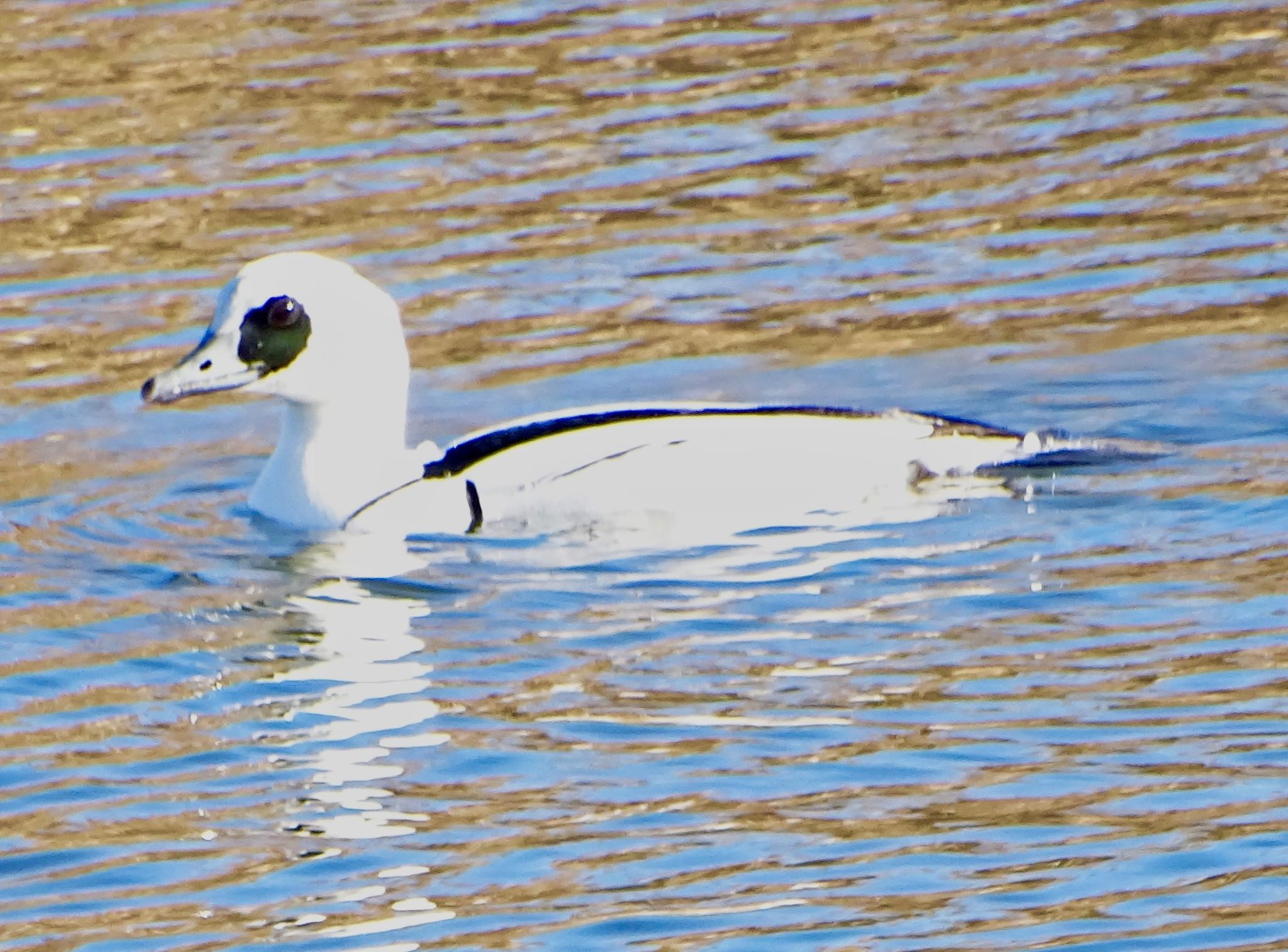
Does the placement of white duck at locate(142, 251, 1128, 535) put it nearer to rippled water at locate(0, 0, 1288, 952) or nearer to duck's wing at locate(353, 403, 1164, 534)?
duck's wing at locate(353, 403, 1164, 534)

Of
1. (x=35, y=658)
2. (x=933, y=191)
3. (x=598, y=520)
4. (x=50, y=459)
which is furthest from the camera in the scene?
(x=933, y=191)

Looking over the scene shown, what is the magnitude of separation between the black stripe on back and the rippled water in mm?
362

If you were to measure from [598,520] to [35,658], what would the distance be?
86.4 inches

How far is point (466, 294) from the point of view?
1281cm

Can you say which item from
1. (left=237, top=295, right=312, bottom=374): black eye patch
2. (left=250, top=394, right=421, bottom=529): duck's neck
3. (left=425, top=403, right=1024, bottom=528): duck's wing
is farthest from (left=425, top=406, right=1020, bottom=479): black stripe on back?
(left=237, top=295, right=312, bottom=374): black eye patch

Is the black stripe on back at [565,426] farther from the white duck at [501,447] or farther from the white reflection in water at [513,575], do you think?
the white reflection in water at [513,575]

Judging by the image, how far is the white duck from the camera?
32.1 feet

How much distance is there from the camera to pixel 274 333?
9836 millimetres

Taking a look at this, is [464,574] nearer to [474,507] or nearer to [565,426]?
[474,507]

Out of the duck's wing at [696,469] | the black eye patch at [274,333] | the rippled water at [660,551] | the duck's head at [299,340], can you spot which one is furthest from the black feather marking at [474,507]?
the black eye patch at [274,333]

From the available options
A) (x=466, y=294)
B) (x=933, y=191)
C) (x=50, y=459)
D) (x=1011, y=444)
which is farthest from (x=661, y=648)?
(x=933, y=191)

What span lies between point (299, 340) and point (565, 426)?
3.32 feet

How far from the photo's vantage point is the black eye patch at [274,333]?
32.1 ft

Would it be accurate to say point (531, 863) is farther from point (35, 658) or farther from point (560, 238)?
point (560, 238)
